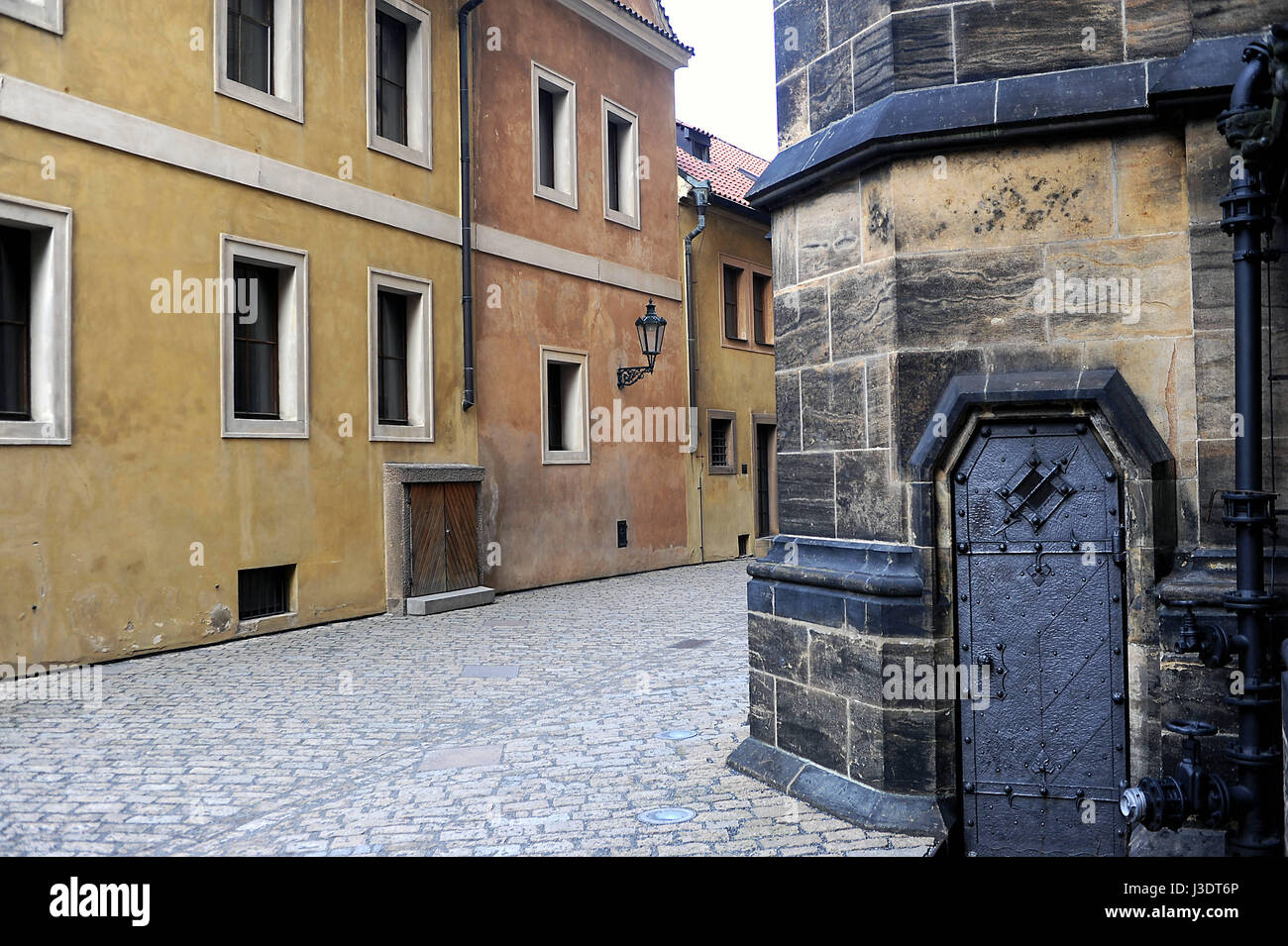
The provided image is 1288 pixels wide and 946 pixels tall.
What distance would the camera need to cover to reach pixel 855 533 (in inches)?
184

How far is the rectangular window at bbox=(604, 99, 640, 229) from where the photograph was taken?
1672 centimetres

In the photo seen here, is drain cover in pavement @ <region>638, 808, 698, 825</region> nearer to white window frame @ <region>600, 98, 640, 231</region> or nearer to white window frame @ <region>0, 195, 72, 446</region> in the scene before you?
white window frame @ <region>0, 195, 72, 446</region>

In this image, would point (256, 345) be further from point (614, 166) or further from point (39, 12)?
point (614, 166)

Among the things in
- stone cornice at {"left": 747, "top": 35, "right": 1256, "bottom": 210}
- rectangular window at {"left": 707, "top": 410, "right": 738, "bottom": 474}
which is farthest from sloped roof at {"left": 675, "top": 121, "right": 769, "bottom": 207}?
stone cornice at {"left": 747, "top": 35, "right": 1256, "bottom": 210}

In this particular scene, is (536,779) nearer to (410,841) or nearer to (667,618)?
(410,841)

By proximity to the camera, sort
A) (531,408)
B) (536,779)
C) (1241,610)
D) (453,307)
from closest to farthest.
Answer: (1241,610) < (536,779) < (453,307) < (531,408)

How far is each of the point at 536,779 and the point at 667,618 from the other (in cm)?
624

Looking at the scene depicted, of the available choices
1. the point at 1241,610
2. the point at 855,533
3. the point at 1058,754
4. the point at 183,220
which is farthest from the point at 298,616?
the point at 1241,610

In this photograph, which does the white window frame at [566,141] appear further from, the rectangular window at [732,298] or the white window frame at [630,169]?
the rectangular window at [732,298]

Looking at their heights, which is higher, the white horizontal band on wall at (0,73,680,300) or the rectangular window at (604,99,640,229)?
the rectangular window at (604,99,640,229)

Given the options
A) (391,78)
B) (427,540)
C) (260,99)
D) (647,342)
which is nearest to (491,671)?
(427,540)

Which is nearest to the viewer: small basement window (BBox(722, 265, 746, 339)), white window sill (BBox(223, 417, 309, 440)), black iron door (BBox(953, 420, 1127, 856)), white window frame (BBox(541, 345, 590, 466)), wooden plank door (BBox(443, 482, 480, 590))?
black iron door (BBox(953, 420, 1127, 856))

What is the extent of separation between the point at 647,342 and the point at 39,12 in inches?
365

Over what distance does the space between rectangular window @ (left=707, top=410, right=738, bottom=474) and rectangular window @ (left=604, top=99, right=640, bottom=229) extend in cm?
428
